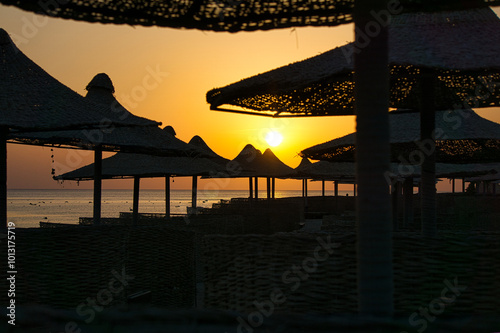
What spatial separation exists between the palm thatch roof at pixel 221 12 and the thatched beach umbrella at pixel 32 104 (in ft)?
9.77

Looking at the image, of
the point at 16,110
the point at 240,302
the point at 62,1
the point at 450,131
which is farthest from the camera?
the point at 450,131

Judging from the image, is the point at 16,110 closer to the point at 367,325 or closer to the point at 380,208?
the point at 380,208

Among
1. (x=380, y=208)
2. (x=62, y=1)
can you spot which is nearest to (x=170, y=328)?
(x=380, y=208)

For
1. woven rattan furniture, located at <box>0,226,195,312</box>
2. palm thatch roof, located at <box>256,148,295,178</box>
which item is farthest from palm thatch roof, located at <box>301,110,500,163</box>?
palm thatch roof, located at <box>256,148,295,178</box>

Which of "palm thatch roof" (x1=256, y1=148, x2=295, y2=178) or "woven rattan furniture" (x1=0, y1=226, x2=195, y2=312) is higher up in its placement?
"palm thatch roof" (x1=256, y1=148, x2=295, y2=178)

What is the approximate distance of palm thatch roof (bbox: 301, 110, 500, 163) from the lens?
6332mm

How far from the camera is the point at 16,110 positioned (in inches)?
224

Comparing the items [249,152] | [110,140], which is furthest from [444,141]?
[249,152]

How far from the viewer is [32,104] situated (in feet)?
19.4

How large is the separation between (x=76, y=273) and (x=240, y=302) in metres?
2.27

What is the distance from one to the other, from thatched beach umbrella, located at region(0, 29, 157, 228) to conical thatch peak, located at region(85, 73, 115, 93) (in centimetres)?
396

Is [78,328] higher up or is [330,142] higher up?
[330,142]

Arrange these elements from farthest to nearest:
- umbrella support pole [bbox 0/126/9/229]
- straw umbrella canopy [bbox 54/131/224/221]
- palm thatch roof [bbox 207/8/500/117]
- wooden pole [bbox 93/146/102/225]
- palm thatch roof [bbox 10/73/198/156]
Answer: straw umbrella canopy [bbox 54/131/224/221] < wooden pole [bbox 93/146/102/225] < palm thatch roof [bbox 10/73/198/156] < umbrella support pole [bbox 0/126/9/229] < palm thatch roof [bbox 207/8/500/117]

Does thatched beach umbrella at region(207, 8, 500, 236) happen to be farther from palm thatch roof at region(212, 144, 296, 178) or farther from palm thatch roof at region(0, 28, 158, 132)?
palm thatch roof at region(212, 144, 296, 178)
